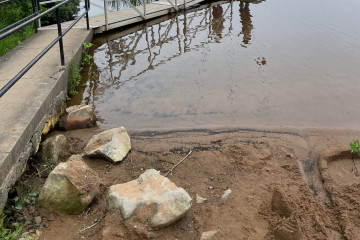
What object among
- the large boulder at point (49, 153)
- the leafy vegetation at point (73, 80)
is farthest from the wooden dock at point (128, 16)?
the large boulder at point (49, 153)

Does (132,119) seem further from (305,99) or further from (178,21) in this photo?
(178,21)

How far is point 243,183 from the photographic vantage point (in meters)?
3.46

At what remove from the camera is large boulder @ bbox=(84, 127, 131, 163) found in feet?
12.4

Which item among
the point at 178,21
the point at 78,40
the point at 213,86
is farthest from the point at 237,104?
the point at 178,21

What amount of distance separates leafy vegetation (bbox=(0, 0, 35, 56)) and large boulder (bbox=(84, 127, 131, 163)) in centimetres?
340

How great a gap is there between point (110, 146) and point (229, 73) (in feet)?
11.2

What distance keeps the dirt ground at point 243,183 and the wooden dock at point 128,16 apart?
493cm

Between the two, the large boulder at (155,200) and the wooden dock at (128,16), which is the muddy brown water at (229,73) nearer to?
the wooden dock at (128,16)

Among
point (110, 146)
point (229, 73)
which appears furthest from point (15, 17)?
point (110, 146)

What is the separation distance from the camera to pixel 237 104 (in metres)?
5.51

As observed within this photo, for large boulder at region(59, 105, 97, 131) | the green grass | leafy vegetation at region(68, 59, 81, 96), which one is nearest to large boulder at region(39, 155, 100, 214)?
large boulder at region(59, 105, 97, 131)

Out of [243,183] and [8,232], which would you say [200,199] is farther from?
[8,232]

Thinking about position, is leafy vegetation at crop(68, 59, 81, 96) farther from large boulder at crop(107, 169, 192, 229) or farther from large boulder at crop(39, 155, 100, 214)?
large boulder at crop(107, 169, 192, 229)

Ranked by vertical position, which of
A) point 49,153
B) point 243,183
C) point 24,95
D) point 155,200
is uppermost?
point 24,95
